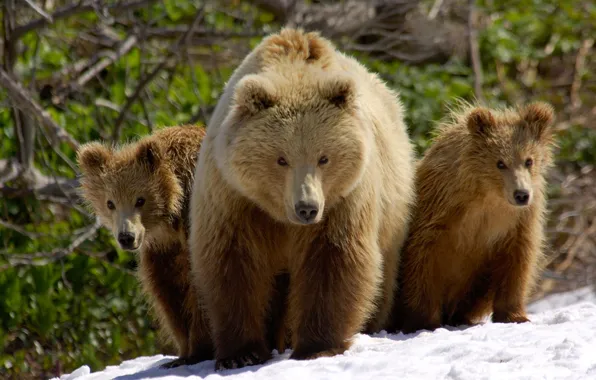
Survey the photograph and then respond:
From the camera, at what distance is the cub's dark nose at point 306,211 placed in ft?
16.3

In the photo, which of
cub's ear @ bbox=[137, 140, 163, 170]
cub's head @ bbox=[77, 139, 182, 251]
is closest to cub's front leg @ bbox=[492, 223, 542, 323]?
cub's head @ bbox=[77, 139, 182, 251]

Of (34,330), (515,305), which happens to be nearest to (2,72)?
(34,330)

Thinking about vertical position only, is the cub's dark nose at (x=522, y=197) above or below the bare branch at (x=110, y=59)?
below

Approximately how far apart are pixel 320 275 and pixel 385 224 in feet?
2.86

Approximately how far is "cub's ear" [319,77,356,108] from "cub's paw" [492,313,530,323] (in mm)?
1989

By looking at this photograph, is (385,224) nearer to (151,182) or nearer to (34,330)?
(151,182)

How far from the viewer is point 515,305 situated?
6348 mm

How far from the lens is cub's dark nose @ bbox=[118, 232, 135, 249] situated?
5555mm

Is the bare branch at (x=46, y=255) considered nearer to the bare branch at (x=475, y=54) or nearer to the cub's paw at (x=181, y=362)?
the cub's paw at (x=181, y=362)

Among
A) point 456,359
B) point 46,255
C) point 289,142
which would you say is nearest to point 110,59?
point 46,255

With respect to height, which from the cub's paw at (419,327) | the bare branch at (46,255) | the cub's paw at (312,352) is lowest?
the cub's paw at (419,327)

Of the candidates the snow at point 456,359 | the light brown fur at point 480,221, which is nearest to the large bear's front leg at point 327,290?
the snow at point 456,359

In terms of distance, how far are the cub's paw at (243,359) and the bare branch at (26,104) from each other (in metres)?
3.37

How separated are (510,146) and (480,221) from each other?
21.8 inches
